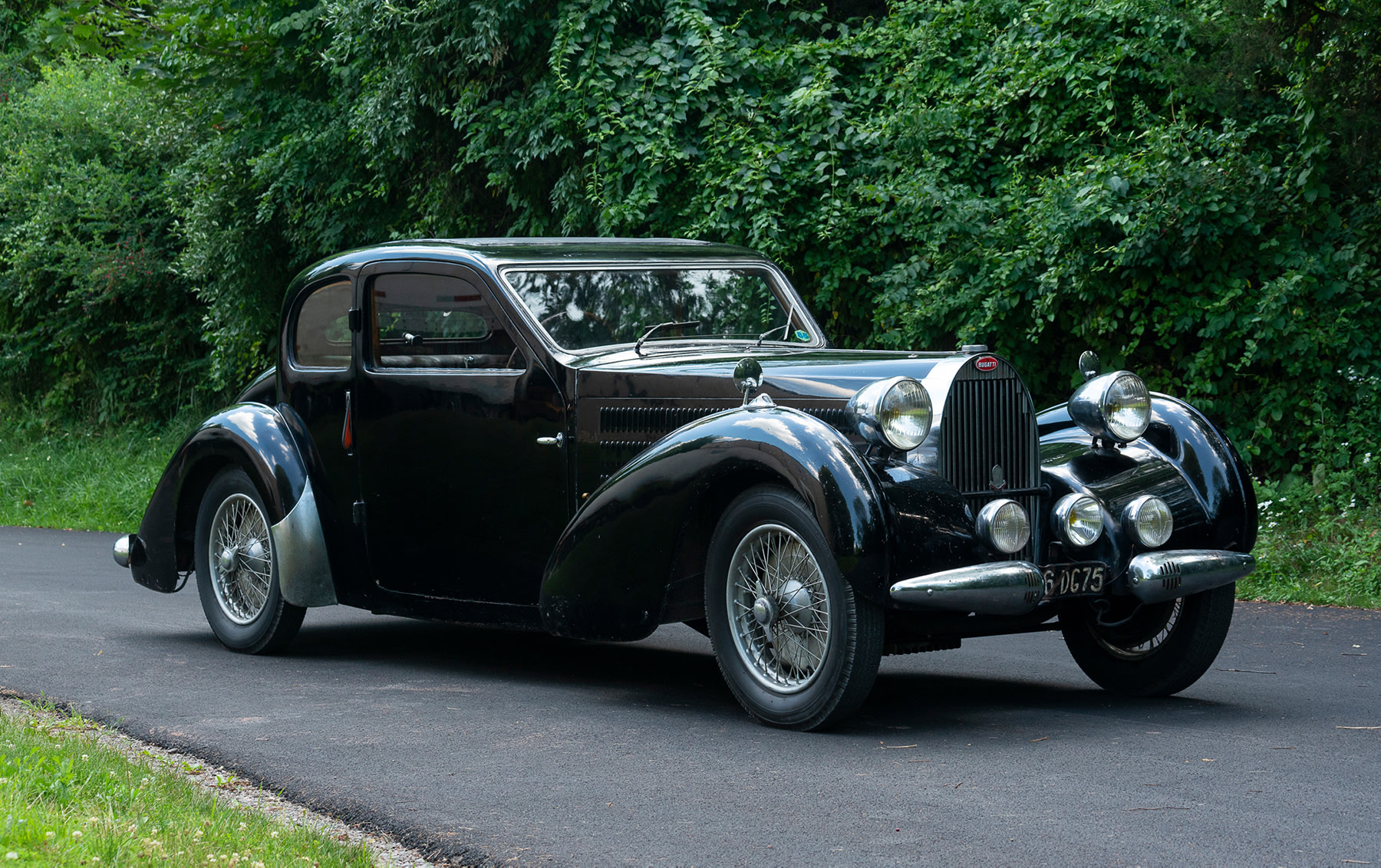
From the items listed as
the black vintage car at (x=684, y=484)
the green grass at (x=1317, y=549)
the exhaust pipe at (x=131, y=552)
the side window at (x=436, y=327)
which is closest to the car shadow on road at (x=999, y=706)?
the black vintage car at (x=684, y=484)

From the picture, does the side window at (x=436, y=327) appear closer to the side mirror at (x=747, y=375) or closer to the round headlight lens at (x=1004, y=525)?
the side mirror at (x=747, y=375)

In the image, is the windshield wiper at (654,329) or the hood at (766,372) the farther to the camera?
the windshield wiper at (654,329)

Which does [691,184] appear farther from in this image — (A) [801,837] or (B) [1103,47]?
(A) [801,837]

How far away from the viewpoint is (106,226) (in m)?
20.0

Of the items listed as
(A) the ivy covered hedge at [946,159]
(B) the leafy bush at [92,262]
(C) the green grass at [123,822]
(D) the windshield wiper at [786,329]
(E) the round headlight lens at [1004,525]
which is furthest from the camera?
(B) the leafy bush at [92,262]

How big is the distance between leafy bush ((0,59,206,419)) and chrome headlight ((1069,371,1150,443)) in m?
15.6

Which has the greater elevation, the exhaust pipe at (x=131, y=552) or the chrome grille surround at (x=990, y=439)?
the chrome grille surround at (x=990, y=439)

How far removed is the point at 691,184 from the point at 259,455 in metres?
6.10

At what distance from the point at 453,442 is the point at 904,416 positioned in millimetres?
2133

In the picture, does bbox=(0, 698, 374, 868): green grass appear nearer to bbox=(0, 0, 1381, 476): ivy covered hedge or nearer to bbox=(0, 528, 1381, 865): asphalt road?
bbox=(0, 528, 1381, 865): asphalt road

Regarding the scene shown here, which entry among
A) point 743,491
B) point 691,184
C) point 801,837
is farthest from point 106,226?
point 801,837

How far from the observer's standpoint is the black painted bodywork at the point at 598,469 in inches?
198

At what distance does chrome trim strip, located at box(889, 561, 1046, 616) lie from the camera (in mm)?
4730

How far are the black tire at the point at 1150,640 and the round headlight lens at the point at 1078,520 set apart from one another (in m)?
0.65
